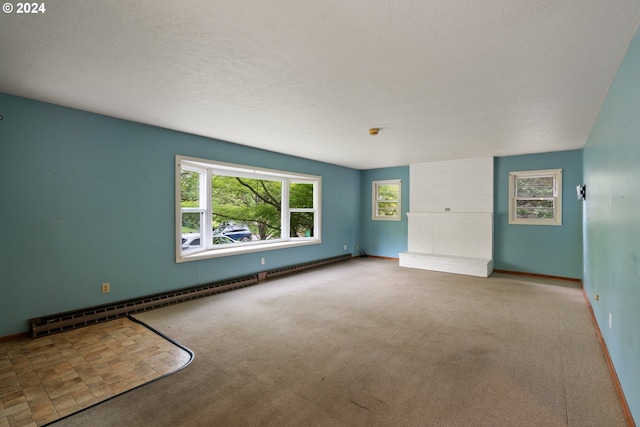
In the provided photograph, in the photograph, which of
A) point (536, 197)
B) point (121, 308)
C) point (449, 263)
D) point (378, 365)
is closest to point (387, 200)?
point (449, 263)

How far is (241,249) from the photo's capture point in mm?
4961

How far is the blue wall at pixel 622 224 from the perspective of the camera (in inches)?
66.4

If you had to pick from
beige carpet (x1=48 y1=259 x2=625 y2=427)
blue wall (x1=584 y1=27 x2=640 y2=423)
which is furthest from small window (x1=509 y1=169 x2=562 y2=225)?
blue wall (x1=584 y1=27 x2=640 y2=423)

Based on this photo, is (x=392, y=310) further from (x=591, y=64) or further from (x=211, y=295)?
(x=591, y=64)

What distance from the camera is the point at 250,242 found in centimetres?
545

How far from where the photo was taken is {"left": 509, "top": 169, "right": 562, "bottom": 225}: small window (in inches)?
211

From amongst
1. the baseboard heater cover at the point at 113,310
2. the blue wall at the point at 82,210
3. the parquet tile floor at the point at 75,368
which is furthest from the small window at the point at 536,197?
the parquet tile floor at the point at 75,368

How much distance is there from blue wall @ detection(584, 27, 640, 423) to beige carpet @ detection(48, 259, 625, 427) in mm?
316

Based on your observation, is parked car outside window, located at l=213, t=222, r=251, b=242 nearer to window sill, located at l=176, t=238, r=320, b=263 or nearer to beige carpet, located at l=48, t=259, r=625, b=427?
window sill, located at l=176, t=238, r=320, b=263

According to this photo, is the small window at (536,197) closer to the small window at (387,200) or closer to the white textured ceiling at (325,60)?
the white textured ceiling at (325,60)

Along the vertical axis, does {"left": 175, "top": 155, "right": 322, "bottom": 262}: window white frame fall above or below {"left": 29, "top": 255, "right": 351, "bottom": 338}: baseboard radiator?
above

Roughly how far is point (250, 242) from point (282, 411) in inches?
152

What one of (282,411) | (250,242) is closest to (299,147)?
(250,242)

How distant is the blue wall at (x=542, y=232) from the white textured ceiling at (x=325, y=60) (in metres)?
2.00
